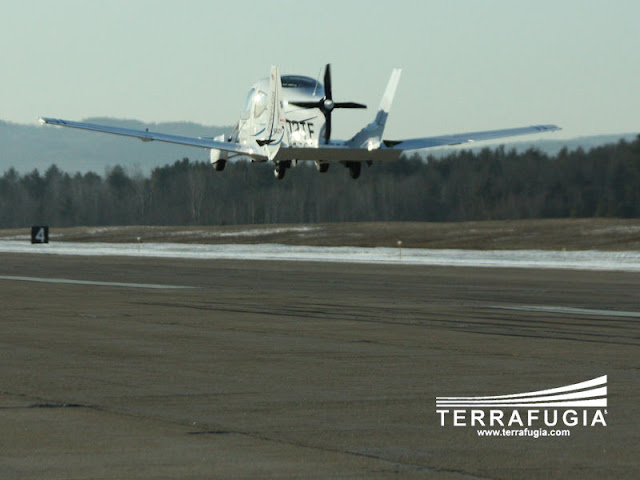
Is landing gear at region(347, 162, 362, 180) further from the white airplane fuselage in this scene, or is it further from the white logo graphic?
the white logo graphic

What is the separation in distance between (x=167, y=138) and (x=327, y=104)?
30.2ft

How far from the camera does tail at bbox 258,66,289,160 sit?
65.2 metres

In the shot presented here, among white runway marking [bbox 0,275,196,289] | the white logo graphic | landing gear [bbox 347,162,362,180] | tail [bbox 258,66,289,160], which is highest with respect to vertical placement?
tail [bbox 258,66,289,160]

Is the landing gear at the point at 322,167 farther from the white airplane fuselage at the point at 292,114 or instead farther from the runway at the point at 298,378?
the runway at the point at 298,378

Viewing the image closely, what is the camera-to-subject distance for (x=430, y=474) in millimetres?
10117

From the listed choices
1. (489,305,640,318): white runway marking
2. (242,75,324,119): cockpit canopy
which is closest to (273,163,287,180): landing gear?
(242,75,324,119): cockpit canopy

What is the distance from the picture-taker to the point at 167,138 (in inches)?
2694

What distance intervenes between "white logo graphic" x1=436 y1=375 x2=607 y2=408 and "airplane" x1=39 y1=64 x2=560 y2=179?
50.0 metres

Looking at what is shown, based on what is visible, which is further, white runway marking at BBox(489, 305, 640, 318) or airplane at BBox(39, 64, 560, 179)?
airplane at BBox(39, 64, 560, 179)

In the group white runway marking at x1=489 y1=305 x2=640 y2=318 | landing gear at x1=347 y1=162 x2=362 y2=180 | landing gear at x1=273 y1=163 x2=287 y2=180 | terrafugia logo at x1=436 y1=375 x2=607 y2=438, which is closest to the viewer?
terrafugia logo at x1=436 y1=375 x2=607 y2=438

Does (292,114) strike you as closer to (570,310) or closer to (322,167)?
(322,167)

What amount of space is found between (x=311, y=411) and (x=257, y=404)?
32.6 inches

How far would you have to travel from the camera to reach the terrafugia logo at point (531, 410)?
1258cm

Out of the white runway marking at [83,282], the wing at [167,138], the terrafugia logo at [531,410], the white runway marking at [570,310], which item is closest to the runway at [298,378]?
the white runway marking at [570,310]
